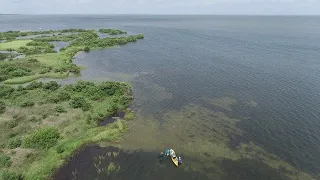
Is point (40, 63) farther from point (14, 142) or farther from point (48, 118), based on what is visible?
point (14, 142)

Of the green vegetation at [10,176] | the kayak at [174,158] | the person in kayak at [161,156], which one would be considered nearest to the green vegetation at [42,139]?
the green vegetation at [10,176]

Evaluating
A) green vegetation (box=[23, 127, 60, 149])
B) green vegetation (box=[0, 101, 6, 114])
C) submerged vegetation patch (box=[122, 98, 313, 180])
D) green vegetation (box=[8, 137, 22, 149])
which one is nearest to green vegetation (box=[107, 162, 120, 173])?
submerged vegetation patch (box=[122, 98, 313, 180])

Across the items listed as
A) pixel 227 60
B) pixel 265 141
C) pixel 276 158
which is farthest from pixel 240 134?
pixel 227 60

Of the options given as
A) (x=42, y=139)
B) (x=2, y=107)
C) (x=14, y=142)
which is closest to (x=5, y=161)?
(x=14, y=142)

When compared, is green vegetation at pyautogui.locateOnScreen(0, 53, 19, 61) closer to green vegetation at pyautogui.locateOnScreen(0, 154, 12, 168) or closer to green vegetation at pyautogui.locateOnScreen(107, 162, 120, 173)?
green vegetation at pyautogui.locateOnScreen(0, 154, 12, 168)

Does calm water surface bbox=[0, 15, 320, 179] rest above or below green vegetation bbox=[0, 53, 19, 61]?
below

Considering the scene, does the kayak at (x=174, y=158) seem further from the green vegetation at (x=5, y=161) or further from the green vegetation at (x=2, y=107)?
the green vegetation at (x=2, y=107)

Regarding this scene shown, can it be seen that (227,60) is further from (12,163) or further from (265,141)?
(12,163)

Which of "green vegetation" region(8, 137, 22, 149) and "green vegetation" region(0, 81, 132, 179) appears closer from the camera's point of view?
"green vegetation" region(0, 81, 132, 179)
